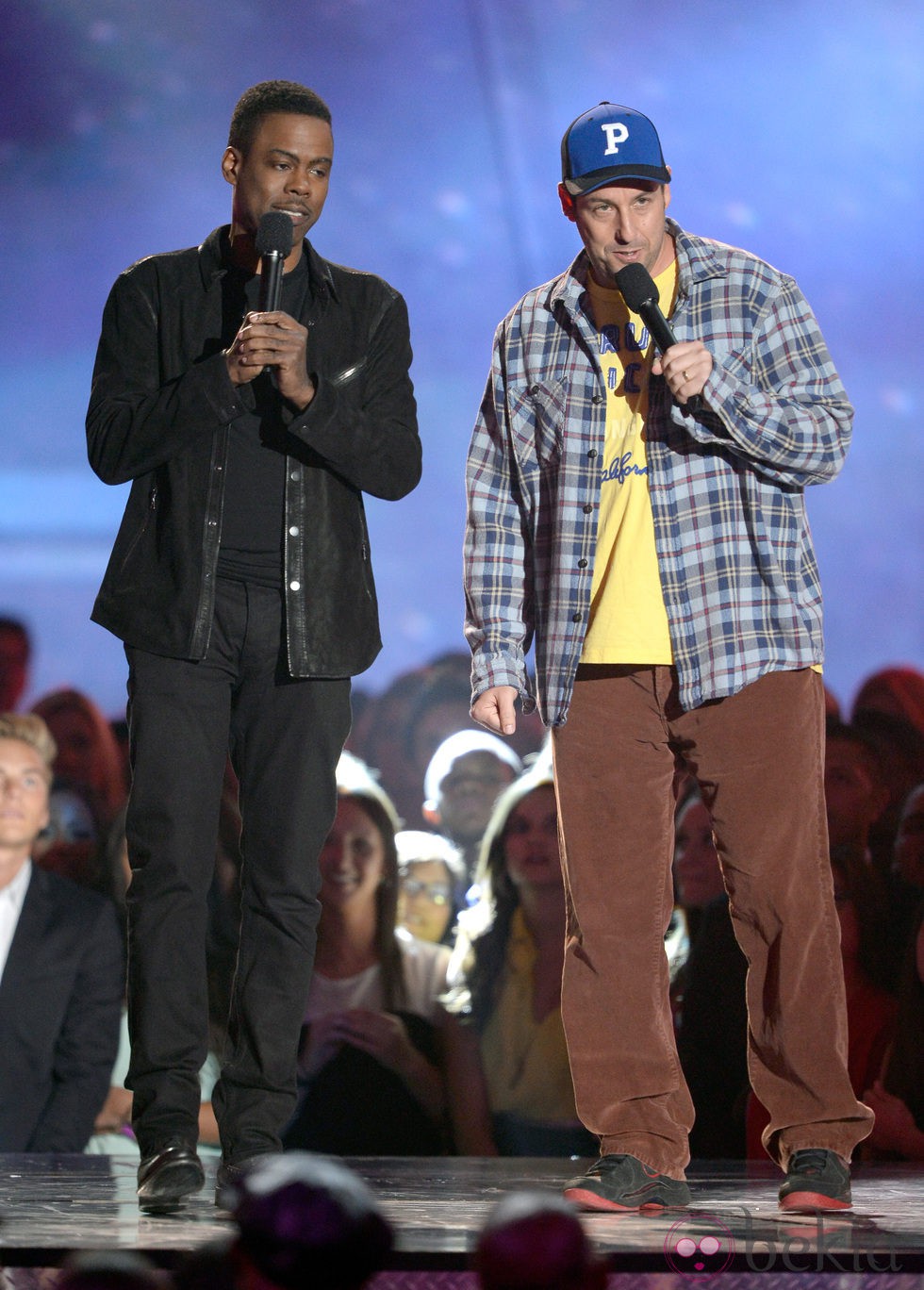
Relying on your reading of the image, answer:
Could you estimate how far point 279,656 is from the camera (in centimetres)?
198

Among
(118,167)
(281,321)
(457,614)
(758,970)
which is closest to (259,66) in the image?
Result: (118,167)

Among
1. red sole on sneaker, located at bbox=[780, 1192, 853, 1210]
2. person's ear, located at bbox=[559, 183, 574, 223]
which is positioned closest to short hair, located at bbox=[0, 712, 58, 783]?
person's ear, located at bbox=[559, 183, 574, 223]

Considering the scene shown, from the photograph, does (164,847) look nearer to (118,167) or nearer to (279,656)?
(279,656)

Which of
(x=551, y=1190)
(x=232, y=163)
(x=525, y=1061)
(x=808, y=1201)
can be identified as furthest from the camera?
(x=525, y=1061)

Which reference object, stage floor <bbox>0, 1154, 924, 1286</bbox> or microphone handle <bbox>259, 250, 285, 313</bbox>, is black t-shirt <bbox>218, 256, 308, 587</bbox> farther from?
stage floor <bbox>0, 1154, 924, 1286</bbox>

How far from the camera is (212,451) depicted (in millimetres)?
2008

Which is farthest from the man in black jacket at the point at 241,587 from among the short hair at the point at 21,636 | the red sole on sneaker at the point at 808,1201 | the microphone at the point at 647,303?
the short hair at the point at 21,636

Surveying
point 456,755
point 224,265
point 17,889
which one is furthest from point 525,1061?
point 224,265

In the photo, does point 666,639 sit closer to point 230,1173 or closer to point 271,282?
point 271,282

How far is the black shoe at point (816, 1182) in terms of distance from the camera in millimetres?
1751

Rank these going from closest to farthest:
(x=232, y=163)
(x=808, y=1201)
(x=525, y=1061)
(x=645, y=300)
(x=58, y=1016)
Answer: (x=808, y=1201), (x=645, y=300), (x=232, y=163), (x=58, y=1016), (x=525, y=1061)

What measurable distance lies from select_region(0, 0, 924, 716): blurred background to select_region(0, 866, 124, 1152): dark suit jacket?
521mm

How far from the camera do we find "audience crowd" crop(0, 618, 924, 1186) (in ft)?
10.4

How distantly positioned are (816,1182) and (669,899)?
41cm
